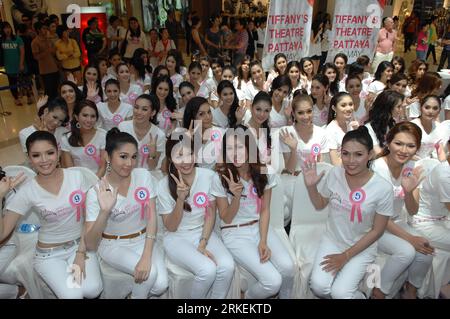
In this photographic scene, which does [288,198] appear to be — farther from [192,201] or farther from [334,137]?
[192,201]

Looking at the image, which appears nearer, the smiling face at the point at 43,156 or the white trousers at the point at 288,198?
the smiling face at the point at 43,156

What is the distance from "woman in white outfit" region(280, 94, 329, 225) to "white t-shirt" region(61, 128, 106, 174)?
1.62 m

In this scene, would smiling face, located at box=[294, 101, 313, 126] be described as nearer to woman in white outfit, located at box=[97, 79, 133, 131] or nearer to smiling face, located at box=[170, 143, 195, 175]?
smiling face, located at box=[170, 143, 195, 175]

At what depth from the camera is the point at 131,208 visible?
2.52 meters

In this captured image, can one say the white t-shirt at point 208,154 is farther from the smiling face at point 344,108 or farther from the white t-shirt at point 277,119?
the smiling face at point 344,108

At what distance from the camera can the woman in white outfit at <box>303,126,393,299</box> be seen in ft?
7.88

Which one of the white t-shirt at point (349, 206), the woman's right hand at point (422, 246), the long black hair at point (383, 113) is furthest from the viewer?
the long black hair at point (383, 113)

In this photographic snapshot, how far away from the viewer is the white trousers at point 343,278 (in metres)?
2.36

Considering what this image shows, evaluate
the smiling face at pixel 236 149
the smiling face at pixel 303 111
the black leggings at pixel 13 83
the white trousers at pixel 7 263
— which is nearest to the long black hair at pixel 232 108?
the smiling face at pixel 303 111

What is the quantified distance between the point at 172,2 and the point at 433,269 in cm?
1346

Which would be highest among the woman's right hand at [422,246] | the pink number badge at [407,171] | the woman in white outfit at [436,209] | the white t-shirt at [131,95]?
the white t-shirt at [131,95]

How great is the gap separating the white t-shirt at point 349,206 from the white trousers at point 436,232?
1.44ft

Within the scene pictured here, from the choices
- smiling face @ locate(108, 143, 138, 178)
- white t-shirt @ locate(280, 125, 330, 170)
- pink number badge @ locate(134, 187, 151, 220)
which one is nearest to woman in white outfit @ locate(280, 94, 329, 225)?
white t-shirt @ locate(280, 125, 330, 170)
